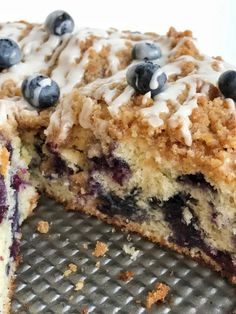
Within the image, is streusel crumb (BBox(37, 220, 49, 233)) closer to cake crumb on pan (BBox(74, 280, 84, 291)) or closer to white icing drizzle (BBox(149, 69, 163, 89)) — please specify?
cake crumb on pan (BBox(74, 280, 84, 291))

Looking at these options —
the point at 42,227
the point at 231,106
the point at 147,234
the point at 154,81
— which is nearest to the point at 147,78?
the point at 154,81

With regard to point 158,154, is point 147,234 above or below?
below

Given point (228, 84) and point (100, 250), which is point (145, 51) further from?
point (100, 250)

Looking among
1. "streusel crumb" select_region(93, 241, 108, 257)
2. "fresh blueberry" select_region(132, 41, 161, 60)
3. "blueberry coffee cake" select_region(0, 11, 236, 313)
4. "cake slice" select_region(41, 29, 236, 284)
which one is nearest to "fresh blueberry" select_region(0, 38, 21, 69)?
"blueberry coffee cake" select_region(0, 11, 236, 313)

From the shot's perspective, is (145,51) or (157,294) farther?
(145,51)

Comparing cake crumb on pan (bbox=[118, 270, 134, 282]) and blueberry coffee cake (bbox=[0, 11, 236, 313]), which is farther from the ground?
blueberry coffee cake (bbox=[0, 11, 236, 313])

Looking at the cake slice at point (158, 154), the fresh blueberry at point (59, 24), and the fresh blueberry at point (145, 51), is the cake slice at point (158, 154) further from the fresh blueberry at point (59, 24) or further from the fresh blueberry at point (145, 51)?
the fresh blueberry at point (59, 24)
